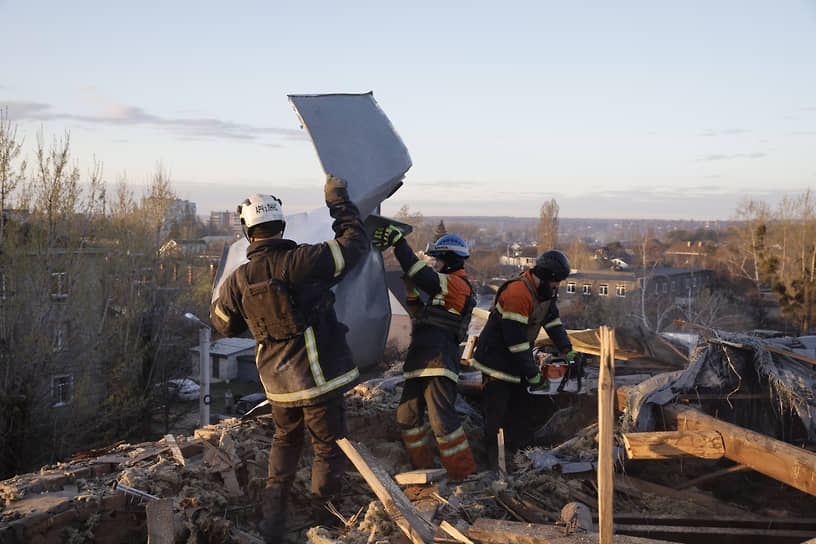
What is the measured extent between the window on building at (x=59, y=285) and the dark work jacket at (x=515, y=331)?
13.4 meters

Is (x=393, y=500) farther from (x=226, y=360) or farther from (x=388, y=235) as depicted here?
(x=226, y=360)

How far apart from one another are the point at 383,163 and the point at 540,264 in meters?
1.57

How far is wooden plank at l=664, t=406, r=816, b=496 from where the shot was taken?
11.8 feet

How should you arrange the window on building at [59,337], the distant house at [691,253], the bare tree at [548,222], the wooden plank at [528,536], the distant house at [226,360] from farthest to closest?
the distant house at [691,253], the bare tree at [548,222], the distant house at [226,360], the window on building at [59,337], the wooden plank at [528,536]

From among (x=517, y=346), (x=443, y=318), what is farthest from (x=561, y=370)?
(x=443, y=318)

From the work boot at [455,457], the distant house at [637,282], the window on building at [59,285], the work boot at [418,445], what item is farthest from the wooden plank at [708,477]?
the distant house at [637,282]

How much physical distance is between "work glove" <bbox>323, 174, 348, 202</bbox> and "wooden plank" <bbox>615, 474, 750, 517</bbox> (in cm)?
290

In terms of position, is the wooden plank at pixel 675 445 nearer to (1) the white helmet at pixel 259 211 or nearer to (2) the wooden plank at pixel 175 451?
(1) the white helmet at pixel 259 211

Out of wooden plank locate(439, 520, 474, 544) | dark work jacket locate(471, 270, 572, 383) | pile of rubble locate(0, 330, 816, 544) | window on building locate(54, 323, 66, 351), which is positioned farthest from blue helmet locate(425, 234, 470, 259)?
window on building locate(54, 323, 66, 351)

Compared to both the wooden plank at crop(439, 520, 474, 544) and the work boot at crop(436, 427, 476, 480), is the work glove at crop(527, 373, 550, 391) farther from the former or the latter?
the wooden plank at crop(439, 520, 474, 544)

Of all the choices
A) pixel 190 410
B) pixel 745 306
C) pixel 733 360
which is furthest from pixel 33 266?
pixel 745 306

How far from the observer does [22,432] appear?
43.5ft

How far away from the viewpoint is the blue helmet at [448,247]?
15.2 ft

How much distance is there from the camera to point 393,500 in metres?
3.12
